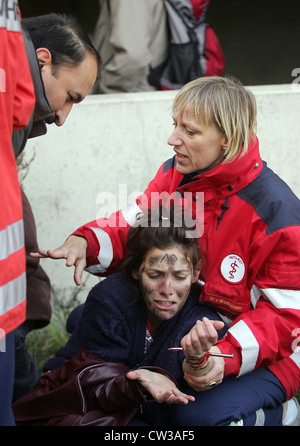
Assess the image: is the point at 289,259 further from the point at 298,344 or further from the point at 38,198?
the point at 38,198

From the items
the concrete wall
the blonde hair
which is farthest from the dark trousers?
the concrete wall

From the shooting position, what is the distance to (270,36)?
18.9 ft

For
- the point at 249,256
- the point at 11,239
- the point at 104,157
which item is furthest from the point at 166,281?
the point at 104,157

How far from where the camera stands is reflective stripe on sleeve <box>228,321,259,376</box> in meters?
2.22

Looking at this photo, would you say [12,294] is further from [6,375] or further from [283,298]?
[283,298]

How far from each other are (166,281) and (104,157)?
1686 mm

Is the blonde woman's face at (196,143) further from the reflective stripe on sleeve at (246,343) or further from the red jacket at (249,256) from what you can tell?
the reflective stripe on sleeve at (246,343)

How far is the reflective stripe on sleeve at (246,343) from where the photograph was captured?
2223 mm

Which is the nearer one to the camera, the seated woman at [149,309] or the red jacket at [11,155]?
the red jacket at [11,155]

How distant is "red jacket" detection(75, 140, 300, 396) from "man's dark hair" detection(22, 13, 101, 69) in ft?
2.11

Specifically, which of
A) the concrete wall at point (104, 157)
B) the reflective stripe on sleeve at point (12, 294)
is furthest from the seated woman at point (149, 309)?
the concrete wall at point (104, 157)

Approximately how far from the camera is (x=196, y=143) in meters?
2.43

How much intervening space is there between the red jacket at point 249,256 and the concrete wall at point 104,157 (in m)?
1.34

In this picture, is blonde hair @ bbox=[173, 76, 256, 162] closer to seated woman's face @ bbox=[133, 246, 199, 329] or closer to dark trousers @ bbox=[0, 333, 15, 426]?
seated woman's face @ bbox=[133, 246, 199, 329]
